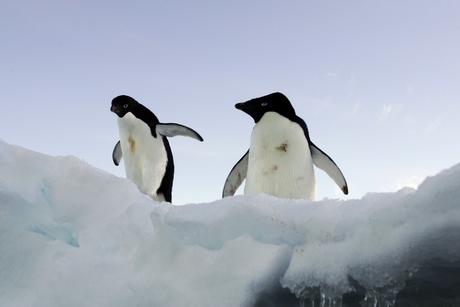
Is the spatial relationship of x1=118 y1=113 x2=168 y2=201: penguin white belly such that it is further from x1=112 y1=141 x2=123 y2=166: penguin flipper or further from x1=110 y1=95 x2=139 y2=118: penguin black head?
x1=112 y1=141 x2=123 y2=166: penguin flipper

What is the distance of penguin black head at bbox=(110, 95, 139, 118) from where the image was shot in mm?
9359

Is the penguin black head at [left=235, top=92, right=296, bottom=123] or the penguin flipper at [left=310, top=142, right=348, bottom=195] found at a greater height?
the penguin black head at [left=235, top=92, right=296, bottom=123]

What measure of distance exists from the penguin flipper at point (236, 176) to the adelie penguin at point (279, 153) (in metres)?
0.77

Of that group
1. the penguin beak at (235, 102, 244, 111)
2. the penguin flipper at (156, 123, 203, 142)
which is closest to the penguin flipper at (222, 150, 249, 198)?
the penguin beak at (235, 102, 244, 111)

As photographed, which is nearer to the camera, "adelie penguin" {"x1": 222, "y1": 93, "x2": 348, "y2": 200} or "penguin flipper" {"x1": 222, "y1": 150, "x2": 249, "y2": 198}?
"adelie penguin" {"x1": 222, "y1": 93, "x2": 348, "y2": 200}

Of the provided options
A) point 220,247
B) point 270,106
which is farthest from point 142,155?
point 220,247

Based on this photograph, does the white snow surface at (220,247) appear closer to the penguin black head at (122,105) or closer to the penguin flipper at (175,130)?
the penguin black head at (122,105)

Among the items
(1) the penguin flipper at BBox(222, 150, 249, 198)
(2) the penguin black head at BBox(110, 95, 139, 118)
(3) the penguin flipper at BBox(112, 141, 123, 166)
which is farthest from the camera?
(3) the penguin flipper at BBox(112, 141, 123, 166)

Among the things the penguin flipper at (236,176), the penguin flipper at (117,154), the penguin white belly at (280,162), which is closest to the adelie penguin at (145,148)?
the penguin flipper at (117,154)

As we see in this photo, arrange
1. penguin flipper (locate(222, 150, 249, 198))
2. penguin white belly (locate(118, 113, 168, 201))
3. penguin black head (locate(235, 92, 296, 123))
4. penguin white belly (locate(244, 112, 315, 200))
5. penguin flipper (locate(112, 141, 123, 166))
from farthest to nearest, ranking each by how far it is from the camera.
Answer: penguin flipper (locate(112, 141, 123, 166)) < penguin white belly (locate(118, 113, 168, 201)) < penguin flipper (locate(222, 150, 249, 198)) < penguin black head (locate(235, 92, 296, 123)) < penguin white belly (locate(244, 112, 315, 200))

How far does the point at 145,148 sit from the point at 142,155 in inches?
5.3

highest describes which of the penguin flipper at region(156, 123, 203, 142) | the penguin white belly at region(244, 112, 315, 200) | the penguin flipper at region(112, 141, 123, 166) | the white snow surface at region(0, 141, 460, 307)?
the penguin flipper at region(156, 123, 203, 142)

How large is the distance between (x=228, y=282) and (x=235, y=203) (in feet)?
1.18

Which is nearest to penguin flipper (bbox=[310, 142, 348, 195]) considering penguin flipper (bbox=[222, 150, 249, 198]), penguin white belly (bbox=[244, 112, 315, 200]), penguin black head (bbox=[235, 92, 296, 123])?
penguin white belly (bbox=[244, 112, 315, 200])
